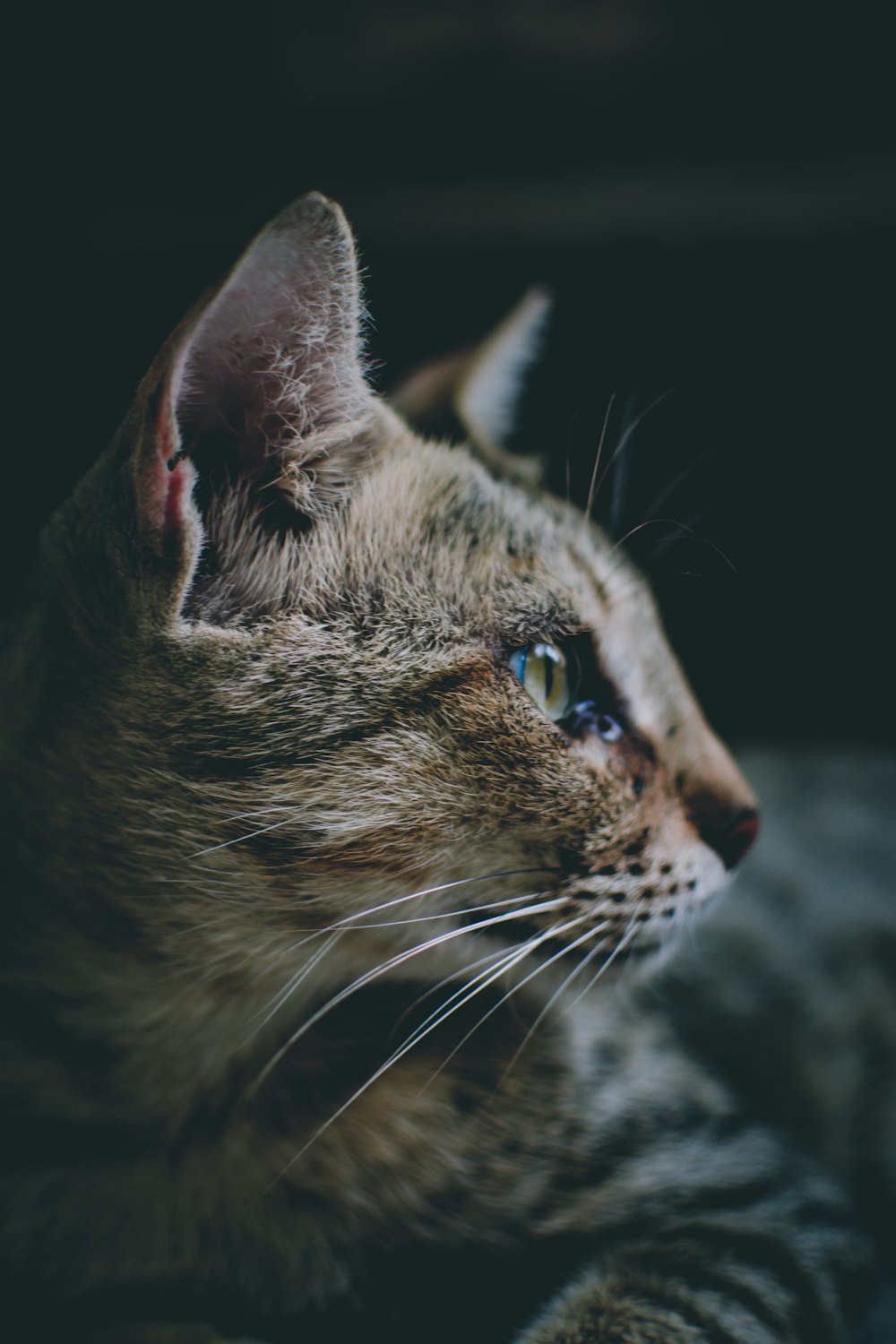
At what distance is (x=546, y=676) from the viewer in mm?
728

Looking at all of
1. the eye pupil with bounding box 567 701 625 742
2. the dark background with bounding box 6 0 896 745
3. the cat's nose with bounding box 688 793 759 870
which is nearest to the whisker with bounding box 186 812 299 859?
the eye pupil with bounding box 567 701 625 742

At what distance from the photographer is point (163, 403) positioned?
21.1 inches

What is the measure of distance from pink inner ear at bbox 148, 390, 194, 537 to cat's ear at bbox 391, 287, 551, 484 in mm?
387

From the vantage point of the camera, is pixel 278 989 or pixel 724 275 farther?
pixel 724 275

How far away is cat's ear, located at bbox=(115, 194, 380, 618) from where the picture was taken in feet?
1.81

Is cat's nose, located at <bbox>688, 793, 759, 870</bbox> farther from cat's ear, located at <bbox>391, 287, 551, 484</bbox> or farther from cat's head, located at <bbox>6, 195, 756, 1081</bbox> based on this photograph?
cat's ear, located at <bbox>391, 287, 551, 484</bbox>

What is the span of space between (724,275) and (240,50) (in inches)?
28.8

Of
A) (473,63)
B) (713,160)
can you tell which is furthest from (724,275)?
(473,63)

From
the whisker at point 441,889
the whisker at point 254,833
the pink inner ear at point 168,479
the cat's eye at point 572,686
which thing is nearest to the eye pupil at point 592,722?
the cat's eye at point 572,686

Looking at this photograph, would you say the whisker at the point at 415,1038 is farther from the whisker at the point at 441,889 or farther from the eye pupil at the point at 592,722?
the eye pupil at the point at 592,722

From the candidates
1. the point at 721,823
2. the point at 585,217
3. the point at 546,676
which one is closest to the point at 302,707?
the point at 546,676

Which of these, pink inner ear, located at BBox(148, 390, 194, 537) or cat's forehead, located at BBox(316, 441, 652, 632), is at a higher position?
cat's forehead, located at BBox(316, 441, 652, 632)

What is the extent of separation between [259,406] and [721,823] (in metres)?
Answer: 0.49

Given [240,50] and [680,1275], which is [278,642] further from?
[240,50]
